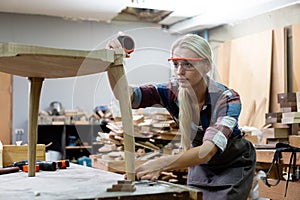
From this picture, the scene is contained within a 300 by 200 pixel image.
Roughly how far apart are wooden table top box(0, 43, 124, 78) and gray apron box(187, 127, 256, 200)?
0.69m

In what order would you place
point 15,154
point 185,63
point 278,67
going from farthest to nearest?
point 278,67 < point 15,154 < point 185,63

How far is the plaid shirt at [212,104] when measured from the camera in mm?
1623

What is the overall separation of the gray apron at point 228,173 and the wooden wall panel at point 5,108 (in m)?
5.24

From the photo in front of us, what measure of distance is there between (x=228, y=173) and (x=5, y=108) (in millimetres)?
5430

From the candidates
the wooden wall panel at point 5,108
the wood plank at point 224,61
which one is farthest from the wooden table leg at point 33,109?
the wooden wall panel at point 5,108

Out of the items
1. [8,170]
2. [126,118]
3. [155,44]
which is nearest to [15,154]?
[8,170]

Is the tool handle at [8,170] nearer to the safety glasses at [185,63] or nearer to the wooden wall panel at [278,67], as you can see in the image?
the safety glasses at [185,63]

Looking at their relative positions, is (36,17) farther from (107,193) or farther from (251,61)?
(107,193)

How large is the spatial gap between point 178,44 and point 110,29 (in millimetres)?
6053

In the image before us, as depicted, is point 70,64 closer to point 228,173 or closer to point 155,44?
point 228,173

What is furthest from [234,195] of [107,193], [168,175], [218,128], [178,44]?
[168,175]

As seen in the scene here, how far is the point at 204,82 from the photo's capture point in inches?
71.2

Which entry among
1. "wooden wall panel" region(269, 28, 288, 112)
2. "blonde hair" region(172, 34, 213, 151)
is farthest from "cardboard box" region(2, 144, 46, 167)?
"wooden wall panel" region(269, 28, 288, 112)

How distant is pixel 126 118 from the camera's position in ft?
4.57
